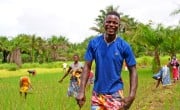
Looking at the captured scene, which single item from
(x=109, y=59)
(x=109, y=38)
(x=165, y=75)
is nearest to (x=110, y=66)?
(x=109, y=59)

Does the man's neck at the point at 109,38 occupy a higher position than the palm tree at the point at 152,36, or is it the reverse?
the palm tree at the point at 152,36

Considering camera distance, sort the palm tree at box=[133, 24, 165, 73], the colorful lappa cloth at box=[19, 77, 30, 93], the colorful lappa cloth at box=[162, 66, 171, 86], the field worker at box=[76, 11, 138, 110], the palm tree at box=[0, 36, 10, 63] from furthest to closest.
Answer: the palm tree at box=[0, 36, 10, 63] → the palm tree at box=[133, 24, 165, 73] → the colorful lappa cloth at box=[162, 66, 171, 86] → the colorful lappa cloth at box=[19, 77, 30, 93] → the field worker at box=[76, 11, 138, 110]

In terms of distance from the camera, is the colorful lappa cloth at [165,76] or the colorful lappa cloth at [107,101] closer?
the colorful lappa cloth at [107,101]

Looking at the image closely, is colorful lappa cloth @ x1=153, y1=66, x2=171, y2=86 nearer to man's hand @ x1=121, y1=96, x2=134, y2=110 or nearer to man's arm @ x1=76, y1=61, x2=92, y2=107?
man's arm @ x1=76, y1=61, x2=92, y2=107

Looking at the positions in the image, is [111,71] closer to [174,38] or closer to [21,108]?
[21,108]

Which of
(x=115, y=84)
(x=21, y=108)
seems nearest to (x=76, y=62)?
(x=21, y=108)

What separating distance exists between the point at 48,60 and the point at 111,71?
6616cm

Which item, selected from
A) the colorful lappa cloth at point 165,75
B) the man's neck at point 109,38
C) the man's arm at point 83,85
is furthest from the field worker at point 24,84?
the man's neck at point 109,38

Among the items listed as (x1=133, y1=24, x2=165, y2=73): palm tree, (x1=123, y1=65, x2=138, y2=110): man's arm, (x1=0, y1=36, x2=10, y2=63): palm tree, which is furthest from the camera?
(x1=0, y1=36, x2=10, y2=63): palm tree

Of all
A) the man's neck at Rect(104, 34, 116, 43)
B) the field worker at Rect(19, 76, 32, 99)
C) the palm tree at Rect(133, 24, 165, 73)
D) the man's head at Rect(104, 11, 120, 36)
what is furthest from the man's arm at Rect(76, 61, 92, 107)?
the palm tree at Rect(133, 24, 165, 73)

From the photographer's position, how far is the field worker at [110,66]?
504 centimetres

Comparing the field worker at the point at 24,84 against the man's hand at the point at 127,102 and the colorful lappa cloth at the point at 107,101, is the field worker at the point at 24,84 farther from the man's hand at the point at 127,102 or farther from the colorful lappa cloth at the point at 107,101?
the man's hand at the point at 127,102

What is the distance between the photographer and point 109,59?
5.05 metres

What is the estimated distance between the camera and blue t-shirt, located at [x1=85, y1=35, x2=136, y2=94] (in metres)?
5.04
